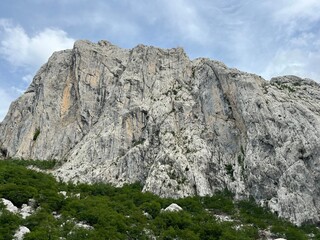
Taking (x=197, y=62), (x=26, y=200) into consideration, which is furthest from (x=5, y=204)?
(x=197, y=62)

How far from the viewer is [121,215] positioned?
197 ft

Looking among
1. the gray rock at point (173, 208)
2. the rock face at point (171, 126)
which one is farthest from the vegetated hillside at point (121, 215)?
the rock face at point (171, 126)

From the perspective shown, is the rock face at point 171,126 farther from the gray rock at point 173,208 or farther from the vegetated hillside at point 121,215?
the gray rock at point 173,208

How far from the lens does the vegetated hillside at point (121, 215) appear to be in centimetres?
5075

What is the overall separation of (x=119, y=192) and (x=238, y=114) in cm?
3007

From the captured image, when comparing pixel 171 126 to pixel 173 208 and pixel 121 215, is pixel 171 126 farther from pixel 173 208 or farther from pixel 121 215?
pixel 121 215

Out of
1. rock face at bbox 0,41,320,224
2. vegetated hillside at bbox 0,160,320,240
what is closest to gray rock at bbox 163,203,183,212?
vegetated hillside at bbox 0,160,320,240

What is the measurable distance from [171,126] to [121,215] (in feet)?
117

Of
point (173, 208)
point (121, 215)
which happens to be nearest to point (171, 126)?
point (173, 208)

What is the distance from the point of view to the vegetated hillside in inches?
1998

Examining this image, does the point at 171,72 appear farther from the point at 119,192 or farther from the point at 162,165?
the point at 119,192

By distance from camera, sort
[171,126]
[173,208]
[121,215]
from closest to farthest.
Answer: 1. [121,215]
2. [173,208]
3. [171,126]

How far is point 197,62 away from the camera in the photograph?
112 m

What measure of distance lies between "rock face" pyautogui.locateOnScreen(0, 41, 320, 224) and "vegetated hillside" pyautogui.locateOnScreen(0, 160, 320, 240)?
14.7 feet
